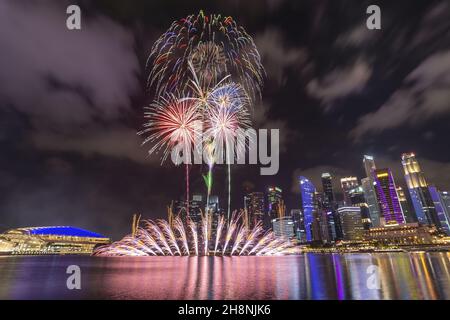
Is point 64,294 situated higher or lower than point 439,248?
lower

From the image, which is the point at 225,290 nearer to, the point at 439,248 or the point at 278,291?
the point at 278,291
